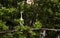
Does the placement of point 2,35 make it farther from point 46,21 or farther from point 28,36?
point 46,21

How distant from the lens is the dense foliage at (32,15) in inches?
72.4

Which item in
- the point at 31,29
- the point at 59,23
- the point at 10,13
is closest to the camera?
the point at 10,13

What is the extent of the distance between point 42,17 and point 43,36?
0.26m

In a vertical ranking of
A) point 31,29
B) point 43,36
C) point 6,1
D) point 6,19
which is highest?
point 6,1

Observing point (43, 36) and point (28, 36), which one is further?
point (43, 36)

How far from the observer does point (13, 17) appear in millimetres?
1967

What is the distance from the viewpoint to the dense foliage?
6.03 ft

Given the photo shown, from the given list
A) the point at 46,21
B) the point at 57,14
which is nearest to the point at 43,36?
the point at 46,21

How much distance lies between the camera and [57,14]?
196 cm

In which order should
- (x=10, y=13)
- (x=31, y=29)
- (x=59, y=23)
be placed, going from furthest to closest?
(x=59, y=23), (x=31, y=29), (x=10, y=13)

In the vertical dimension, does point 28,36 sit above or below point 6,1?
below

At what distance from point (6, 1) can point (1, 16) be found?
249mm

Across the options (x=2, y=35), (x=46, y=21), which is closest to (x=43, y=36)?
(x=46, y=21)

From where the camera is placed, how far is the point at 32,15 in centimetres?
200
